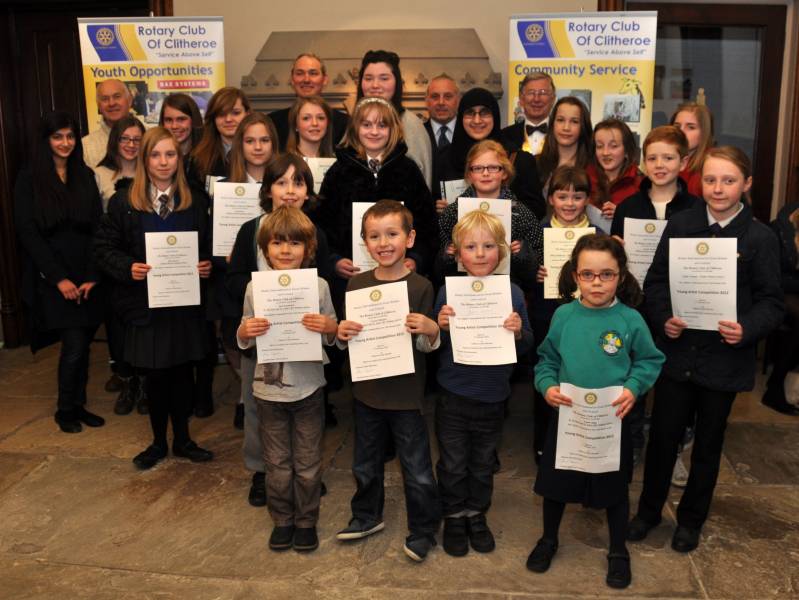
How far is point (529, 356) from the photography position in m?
5.02

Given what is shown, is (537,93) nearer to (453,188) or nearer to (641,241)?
(453,188)

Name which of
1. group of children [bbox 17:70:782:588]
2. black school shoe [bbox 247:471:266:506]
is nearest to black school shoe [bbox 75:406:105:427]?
group of children [bbox 17:70:782:588]

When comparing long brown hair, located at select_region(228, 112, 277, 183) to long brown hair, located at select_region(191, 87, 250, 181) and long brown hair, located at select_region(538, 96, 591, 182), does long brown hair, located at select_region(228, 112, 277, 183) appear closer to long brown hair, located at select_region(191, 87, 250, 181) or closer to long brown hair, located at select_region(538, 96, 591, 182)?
long brown hair, located at select_region(191, 87, 250, 181)

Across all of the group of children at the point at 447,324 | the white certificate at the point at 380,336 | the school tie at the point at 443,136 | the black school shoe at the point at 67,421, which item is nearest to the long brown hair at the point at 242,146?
the group of children at the point at 447,324

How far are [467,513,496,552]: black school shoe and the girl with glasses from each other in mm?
205

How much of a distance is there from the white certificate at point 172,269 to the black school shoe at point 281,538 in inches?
48.8

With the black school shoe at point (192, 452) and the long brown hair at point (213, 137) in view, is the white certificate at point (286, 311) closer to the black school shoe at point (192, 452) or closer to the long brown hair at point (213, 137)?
the black school shoe at point (192, 452)

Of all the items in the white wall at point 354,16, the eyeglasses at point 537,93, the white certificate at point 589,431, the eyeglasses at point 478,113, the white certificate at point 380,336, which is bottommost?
the white certificate at point 589,431

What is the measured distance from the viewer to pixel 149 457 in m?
3.93

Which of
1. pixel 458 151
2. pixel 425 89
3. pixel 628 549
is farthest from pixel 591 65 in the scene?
pixel 628 549

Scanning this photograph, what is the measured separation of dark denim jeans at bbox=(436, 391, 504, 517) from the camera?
3031 mm

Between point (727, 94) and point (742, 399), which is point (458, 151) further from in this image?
point (727, 94)

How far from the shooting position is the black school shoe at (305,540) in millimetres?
3119

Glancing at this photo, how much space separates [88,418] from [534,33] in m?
3.89
